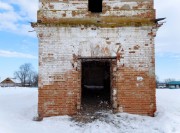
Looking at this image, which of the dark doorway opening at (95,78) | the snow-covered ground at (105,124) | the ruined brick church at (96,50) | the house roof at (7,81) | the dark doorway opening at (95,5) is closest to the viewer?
the snow-covered ground at (105,124)

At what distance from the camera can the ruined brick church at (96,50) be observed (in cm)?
916

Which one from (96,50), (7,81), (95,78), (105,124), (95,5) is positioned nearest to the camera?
(105,124)

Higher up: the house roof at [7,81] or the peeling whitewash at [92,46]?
the peeling whitewash at [92,46]

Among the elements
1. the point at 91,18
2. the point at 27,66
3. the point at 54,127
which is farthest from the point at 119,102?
the point at 27,66

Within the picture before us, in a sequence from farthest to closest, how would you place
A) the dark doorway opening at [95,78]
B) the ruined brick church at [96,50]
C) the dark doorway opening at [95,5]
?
the dark doorway opening at [95,78] → the dark doorway opening at [95,5] → the ruined brick church at [96,50]

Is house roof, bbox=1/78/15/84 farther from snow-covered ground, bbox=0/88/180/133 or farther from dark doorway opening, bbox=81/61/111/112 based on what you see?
snow-covered ground, bbox=0/88/180/133

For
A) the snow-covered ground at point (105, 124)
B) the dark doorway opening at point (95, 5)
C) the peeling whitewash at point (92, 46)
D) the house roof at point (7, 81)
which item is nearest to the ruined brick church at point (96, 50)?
the peeling whitewash at point (92, 46)

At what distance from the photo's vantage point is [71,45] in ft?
30.4

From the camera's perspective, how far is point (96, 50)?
9242 millimetres

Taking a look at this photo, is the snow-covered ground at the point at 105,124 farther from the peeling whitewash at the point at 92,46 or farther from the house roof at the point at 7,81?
the house roof at the point at 7,81

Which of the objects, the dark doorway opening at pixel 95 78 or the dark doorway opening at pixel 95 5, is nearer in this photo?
the dark doorway opening at pixel 95 5

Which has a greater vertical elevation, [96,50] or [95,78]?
[96,50]

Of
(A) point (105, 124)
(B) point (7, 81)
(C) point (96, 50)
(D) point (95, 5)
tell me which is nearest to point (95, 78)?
(D) point (95, 5)

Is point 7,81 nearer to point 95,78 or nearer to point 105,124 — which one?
point 95,78
